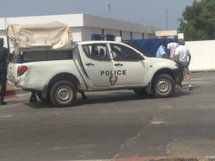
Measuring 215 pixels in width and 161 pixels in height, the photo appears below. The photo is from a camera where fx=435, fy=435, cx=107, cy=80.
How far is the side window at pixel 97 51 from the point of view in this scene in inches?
476

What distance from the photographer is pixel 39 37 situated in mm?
11898

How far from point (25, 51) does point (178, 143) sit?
229 inches

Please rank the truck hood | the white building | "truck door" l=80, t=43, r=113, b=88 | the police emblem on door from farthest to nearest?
Result: the white building
the truck hood
the police emblem on door
"truck door" l=80, t=43, r=113, b=88

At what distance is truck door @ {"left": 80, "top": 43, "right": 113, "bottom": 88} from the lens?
39.4ft

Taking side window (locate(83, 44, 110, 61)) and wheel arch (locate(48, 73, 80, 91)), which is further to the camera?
side window (locate(83, 44, 110, 61))

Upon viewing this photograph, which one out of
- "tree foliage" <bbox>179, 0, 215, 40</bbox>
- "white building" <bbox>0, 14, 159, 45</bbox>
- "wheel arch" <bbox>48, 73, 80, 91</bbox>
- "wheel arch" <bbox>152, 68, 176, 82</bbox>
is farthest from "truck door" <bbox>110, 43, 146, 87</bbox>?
"tree foliage" <bbox>179, 0, 215, 40</bbox>

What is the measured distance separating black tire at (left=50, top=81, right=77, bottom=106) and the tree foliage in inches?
1337

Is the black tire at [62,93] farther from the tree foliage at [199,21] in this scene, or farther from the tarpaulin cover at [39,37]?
the tree foliage at [199,21]

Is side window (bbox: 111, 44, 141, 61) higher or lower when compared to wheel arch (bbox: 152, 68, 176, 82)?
higher

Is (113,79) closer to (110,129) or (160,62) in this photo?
(160,62)

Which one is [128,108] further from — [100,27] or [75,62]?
[100,27]

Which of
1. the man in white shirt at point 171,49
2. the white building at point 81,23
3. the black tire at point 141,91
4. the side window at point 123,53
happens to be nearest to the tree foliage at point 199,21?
the white building at point 81,23

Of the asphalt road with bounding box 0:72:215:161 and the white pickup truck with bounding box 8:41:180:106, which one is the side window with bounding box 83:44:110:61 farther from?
the asphalt road with bounding box 0:72:215:161

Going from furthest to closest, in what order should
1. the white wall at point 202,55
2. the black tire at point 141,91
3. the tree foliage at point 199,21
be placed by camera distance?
the tree foliage at point 199,21 → the white wall at point 202,55 → the black tire at point 141,91
